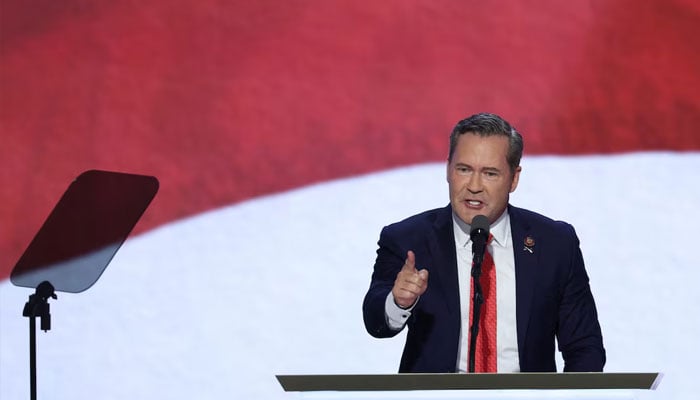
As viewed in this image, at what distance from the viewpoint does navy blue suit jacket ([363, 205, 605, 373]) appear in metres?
2.35

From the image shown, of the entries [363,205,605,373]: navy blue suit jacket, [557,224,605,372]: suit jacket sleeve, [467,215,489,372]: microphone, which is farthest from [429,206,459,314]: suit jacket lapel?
[467,215,489,372]: microphone

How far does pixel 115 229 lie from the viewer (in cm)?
302

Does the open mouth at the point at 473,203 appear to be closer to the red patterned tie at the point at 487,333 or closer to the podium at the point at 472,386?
the red patterned tie at the point at 487,333

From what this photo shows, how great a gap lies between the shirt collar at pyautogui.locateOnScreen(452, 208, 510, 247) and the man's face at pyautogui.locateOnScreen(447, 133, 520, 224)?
7 centimetres

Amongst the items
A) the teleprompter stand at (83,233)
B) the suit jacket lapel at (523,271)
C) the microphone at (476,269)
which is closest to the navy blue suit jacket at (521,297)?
the suit jacket lapel at (523,271)

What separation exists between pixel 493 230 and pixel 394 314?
1.63 feet

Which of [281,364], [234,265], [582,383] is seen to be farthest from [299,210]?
[582,383]

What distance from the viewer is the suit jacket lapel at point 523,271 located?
7.80ft

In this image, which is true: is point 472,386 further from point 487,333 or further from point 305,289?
point 305,289

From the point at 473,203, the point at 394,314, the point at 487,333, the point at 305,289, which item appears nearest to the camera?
the point at 394,314

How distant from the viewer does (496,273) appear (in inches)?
97.0

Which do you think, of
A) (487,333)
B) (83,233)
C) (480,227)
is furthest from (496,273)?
(83,233)

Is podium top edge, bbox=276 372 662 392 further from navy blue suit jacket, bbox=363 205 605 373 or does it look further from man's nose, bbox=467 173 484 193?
man's nose, bbox=467 173 484 193

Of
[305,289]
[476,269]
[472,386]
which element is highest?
[305,289]
